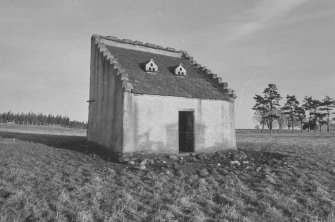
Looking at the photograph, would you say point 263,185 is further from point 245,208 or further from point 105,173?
point 105,173

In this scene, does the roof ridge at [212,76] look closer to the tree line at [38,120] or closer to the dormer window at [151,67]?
the dormer window at [151,67]

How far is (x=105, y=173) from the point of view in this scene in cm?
1177

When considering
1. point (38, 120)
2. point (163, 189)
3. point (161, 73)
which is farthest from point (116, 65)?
point (38, 120)

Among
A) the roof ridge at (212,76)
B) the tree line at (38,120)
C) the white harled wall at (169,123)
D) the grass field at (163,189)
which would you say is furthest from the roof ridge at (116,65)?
the tree line at (38,120)

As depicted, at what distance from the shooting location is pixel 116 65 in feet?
54.5

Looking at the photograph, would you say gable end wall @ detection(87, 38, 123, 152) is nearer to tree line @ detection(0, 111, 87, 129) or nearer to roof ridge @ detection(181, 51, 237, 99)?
roof ridge @ detection(181, 51, 237, 99)

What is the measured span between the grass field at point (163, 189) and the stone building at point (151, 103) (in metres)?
1.86

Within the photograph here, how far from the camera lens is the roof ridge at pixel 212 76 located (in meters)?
19.3

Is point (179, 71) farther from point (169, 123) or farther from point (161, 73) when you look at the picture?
point (169, 123)

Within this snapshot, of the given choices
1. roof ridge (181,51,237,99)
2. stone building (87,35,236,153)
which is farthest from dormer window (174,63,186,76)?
roof ridge (181,51,237,99)

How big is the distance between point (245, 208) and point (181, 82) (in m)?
11.3

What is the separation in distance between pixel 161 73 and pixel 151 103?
12.4 feet

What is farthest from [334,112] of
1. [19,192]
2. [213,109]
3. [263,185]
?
[19,192]

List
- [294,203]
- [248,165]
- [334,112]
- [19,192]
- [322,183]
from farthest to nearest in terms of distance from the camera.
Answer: [334,112] < [248,165] < [322,183] < [294,203] < [19,192]
